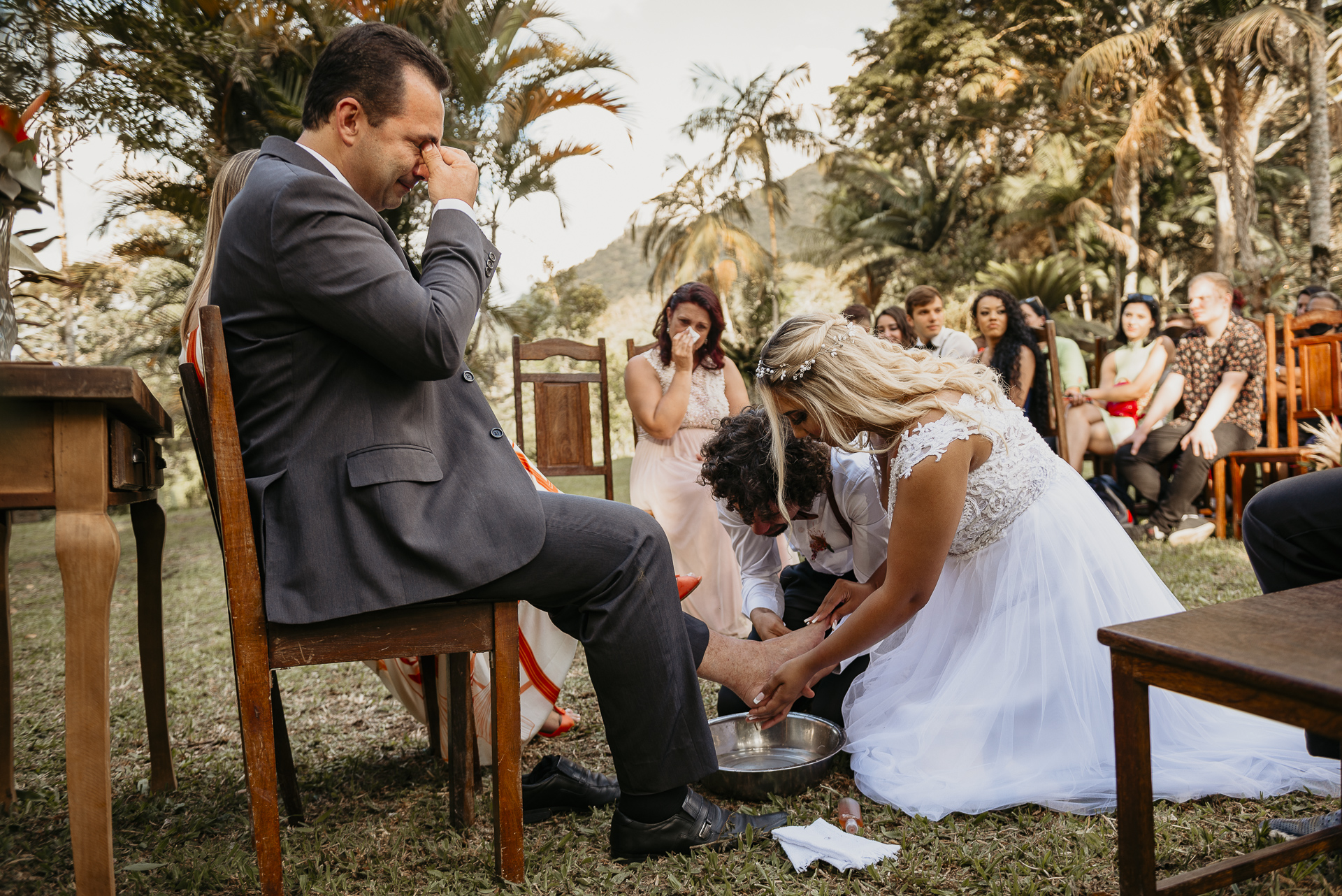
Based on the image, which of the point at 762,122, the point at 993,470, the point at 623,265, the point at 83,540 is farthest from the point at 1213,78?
the point at 623,265

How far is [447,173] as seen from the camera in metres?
1.74

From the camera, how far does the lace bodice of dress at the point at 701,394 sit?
453cm

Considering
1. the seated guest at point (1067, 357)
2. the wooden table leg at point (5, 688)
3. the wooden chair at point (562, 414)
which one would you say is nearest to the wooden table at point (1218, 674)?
the wooden table leg at point (5, 688)

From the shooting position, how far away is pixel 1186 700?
2213 mm

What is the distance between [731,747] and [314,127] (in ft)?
6.09

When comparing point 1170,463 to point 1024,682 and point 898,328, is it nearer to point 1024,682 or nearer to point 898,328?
point 898,328

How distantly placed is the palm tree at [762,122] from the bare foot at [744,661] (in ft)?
63.1

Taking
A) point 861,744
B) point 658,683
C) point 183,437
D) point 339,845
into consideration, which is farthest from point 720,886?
point 183,437

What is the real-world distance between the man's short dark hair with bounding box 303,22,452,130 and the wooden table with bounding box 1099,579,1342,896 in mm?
1564

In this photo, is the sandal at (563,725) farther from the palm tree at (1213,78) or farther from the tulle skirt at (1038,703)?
the palm tree at (1213,78)

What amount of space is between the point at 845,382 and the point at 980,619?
78 centimetres

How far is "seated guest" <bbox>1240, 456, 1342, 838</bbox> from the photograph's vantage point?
5.41ft

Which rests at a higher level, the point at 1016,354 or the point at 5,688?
the point at 1016,354

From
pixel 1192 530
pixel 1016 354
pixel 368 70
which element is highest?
pixel 368 70
